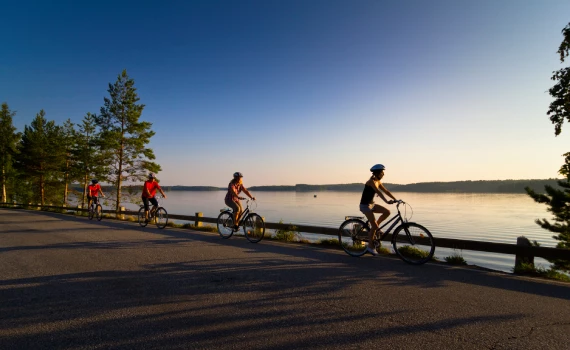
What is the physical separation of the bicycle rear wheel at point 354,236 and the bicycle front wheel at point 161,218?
8.44 metres

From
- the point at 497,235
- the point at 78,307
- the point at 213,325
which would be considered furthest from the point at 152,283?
the point at 497,235

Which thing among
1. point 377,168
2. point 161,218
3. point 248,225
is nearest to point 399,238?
point 377,168

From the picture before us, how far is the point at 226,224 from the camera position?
10562 mm

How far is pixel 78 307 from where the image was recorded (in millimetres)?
4012

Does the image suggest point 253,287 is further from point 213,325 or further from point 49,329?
point 49,329

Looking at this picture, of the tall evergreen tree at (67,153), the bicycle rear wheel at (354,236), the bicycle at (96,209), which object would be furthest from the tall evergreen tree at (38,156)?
the bicycle rear wheel at (354,236)

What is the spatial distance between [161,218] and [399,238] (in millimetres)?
10192

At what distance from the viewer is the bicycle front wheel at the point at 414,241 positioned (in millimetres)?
6539

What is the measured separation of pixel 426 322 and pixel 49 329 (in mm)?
4301

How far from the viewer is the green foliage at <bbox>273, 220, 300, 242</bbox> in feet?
32.9

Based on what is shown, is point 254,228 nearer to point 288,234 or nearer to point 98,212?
point 288,234

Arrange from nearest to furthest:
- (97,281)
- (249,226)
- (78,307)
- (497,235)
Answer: (78,307) < (97,281) < (249,226) < (497,235)

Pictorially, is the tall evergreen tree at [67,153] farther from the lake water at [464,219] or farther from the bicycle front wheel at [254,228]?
the bicycle front wheel at [254,228]

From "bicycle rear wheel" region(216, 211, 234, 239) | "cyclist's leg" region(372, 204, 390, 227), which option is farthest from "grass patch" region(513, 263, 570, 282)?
"bicycle rear wheel" region(216, 211, 234, 239)
